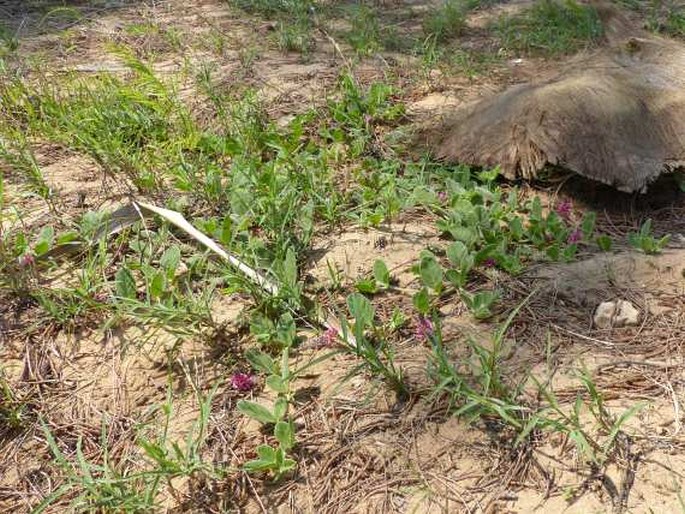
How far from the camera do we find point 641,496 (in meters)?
1.45

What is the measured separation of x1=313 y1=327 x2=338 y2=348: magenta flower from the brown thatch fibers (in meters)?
1.23

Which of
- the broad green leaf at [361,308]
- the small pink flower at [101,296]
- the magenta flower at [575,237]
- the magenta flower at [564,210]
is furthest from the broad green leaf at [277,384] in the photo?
the magenta flower at [564,210]

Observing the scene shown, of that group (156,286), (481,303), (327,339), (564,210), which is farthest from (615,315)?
(156,286)

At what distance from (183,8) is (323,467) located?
4392mm

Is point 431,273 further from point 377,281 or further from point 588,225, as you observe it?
point 588,225

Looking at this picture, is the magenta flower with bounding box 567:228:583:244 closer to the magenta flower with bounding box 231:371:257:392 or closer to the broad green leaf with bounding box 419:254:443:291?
the broad green leaf with bounding box 419:254:443:291

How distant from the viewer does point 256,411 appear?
5.65 ft

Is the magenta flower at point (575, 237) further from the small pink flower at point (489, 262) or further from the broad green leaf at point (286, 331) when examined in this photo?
the broad green leaf at point (286, 331)

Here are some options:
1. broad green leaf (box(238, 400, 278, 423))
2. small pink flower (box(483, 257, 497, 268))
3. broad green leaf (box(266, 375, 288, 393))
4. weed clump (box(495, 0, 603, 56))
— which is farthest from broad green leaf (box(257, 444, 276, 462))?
weed clump (box(495, 0, 603, 56))

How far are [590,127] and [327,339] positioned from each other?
4.91 feet

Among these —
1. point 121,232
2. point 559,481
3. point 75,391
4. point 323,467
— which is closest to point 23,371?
point 75,391

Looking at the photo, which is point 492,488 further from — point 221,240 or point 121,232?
point 121,232

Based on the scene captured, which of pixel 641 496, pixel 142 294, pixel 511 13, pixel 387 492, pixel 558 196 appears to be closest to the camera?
pixel 641 496

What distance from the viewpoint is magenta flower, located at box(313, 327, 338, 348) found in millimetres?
1941
